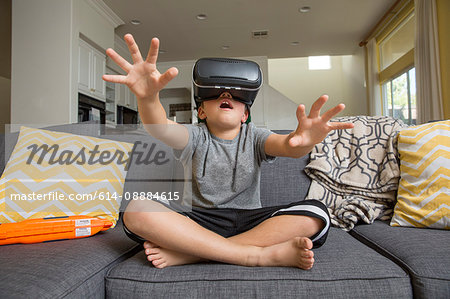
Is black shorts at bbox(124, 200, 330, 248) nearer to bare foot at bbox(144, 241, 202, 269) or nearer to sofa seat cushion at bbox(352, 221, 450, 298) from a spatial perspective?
bare foot at bbox(144, 241, 202, 269)

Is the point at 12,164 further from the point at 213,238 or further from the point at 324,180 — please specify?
the point at 324,180

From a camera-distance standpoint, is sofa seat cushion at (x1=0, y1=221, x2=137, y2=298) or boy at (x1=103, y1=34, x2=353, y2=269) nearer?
sofa seat cushion at (x1=0, y1=221, x2=137, y2=298)

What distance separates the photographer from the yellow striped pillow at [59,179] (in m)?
1.15

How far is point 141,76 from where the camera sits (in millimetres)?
862

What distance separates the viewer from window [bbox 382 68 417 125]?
4.77 m

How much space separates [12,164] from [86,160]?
0.26m

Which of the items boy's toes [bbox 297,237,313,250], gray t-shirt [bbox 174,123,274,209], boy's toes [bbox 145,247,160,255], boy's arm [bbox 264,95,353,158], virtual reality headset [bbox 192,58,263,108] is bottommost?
boy's toes [bbox 145,247,160,255]

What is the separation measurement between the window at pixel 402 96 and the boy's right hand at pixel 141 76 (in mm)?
4633

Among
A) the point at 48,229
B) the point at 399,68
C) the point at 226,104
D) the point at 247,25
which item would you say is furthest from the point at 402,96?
the point at 48,229

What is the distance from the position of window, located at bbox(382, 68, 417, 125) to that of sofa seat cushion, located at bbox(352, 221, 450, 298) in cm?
407

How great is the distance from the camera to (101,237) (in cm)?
103

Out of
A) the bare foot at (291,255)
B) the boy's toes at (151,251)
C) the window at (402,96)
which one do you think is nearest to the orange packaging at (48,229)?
the boy's toes at (151,251)

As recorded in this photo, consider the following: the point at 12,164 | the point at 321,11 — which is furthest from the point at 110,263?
the point at 321,11

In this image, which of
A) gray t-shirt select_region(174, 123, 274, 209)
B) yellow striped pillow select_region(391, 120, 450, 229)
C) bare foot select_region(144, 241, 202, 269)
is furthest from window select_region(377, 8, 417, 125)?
bare foot select_region(144, 241, 202, 269)
